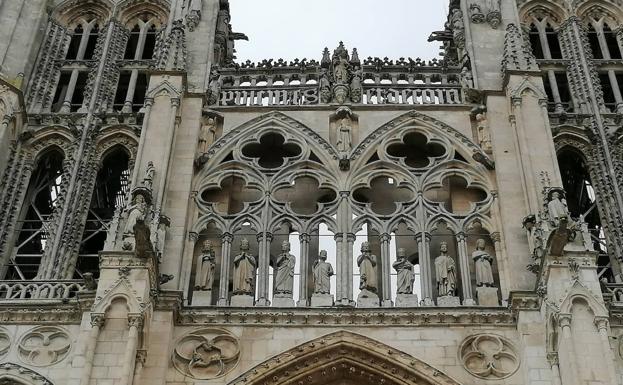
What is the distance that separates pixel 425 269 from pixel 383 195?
7.87 feet

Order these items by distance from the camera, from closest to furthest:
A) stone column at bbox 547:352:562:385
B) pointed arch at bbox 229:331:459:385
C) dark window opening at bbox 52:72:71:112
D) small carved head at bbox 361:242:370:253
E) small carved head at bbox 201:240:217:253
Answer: stone column at bbox 547:352:562:385 < pointed arch at bbox 229:331:459:385 < small carved head at bbox 361:242:370:253 < small carved head at bbox 201:240:217:253 < dark window opening at bbox 52:72:71:112

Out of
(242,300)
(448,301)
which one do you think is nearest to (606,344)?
(448,301)

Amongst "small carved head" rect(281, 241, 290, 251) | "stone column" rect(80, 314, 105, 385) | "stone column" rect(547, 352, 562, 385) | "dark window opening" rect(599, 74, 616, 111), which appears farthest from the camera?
"dark window opening" rect(599, 74, 616, 111)

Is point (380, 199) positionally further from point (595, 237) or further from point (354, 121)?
point (595, 237)

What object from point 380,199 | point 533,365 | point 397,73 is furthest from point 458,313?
point 397,73

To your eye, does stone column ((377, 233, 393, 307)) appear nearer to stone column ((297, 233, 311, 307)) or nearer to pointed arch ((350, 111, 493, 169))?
stone column ((297, 233, 311, 307))

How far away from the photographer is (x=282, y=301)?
19.1m

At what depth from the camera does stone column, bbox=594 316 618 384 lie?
16.2 meters

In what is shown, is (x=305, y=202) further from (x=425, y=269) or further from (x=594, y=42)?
(x=594, y=42)

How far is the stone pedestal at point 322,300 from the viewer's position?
18953mm

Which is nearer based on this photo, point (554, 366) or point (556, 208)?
point (554, 366)

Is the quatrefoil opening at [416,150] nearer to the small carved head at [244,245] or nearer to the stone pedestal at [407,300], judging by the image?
the stone pedestal at [407,300]

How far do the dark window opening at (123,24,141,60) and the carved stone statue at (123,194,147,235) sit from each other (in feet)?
26.3

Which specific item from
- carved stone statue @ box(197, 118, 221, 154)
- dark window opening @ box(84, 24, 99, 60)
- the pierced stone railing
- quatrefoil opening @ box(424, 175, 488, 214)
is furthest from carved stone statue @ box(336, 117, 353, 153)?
dark window opening @ box(84, 24, 99, 60)
